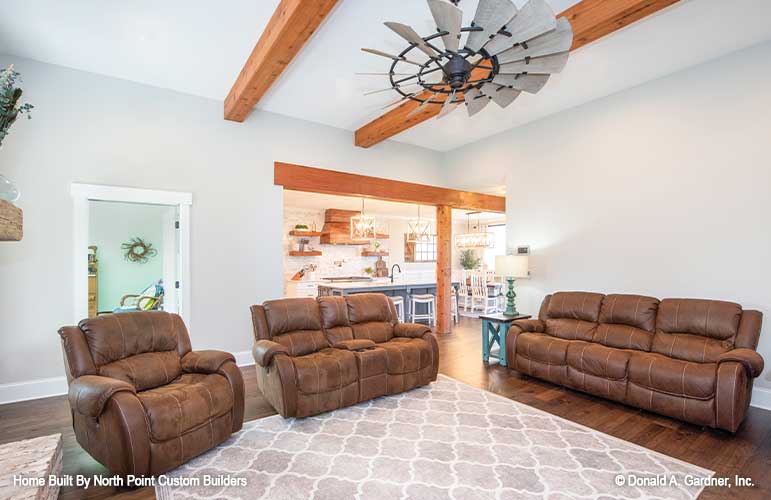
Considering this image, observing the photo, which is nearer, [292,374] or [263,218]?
[292,374]

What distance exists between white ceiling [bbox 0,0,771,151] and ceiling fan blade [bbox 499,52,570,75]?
3.24 ft

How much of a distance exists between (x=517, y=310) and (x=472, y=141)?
2.86 meters

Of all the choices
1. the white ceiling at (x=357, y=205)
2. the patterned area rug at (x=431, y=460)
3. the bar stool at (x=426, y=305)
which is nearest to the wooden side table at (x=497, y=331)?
the patterned area rug at (x=431, y=460)

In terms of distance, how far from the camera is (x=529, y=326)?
4438 mm

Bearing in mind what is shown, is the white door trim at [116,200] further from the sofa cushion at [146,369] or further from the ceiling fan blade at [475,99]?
the ceiling fan blade at [475,99]

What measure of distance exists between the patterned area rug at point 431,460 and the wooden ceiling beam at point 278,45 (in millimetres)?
3065

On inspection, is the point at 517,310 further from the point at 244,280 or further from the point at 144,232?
the point at 144,232

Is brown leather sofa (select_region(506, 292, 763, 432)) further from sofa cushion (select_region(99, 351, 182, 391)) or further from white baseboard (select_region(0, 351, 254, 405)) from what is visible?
white baseboard (select_region(0, 351, 254, 405))

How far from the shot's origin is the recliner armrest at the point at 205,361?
A: 287 cm

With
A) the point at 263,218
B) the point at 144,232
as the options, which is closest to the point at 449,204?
the point at 263,218

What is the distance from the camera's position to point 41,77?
12.4 ft

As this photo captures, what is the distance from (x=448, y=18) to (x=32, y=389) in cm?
486

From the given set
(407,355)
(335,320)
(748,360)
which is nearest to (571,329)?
(748,360)

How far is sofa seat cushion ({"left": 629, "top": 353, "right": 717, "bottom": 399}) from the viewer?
9.72ft
